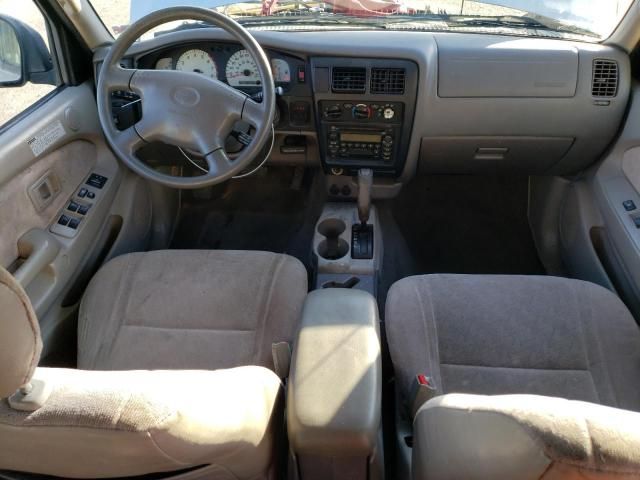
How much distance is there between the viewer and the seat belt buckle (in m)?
1.30

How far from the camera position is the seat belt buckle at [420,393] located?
1.30 meters

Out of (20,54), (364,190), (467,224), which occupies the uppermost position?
(20,54)

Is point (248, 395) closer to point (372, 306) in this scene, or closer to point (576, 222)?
point (372, 306)

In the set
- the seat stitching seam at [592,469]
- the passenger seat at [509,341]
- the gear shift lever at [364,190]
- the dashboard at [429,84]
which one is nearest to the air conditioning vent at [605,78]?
the dashboard at [429,84]

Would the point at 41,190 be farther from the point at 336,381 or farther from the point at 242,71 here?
the point at 336,381

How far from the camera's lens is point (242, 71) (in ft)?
6.61

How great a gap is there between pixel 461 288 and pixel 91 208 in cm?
132

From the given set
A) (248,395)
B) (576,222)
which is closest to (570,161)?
(576,222)

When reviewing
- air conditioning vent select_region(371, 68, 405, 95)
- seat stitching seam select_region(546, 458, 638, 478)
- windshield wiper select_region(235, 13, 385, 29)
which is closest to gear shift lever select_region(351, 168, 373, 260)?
air conditioning vent select_region(371, 68, 405, 95)

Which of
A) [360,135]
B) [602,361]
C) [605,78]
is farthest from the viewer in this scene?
[360,135]

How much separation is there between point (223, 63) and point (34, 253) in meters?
0.92

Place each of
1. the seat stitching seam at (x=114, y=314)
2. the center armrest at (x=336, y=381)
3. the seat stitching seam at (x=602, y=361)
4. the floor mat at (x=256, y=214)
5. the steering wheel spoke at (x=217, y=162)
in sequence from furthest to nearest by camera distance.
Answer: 1. the floor mat at (x=256, y=214)
2. the steering wheel spoke at (x=217, y=162)
3. the seat stitching seam at (x=114, y=314)
4. the seat stitching seam at (x=602, y=361)
5. the center armrest at (x=336, y=381)

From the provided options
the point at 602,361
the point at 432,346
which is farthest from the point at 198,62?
→ the point at 602,361

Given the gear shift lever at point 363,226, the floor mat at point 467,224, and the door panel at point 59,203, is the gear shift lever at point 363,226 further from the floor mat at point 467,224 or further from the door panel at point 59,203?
the door panel at point 59,203
